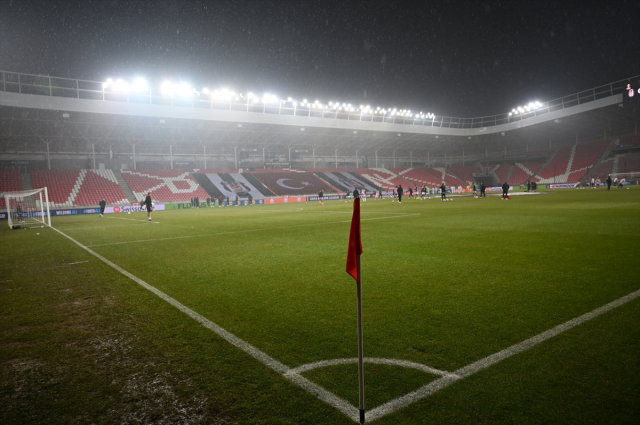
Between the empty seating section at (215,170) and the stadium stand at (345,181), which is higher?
the empty seating section at (215,170)

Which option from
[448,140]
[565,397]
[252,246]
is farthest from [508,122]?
[565,397]

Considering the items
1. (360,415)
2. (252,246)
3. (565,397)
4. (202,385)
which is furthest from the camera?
(252,246)

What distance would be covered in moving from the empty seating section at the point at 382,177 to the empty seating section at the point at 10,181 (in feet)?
159

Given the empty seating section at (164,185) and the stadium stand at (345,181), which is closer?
the empty seating section at (164,185)

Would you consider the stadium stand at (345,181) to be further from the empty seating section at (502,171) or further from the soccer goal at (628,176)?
the soccer goal at (628,176)

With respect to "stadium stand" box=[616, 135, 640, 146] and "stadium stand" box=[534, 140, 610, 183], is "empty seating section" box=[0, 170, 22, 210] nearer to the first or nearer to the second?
"stadium stand" box=[534, 140, 610, 183]

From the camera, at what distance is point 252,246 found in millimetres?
11047

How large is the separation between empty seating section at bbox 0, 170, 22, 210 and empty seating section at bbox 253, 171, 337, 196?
28527 millimetres

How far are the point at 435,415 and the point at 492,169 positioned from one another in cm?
8097

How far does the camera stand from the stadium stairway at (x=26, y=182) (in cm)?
3829

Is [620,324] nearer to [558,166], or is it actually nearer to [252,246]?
[252,246]

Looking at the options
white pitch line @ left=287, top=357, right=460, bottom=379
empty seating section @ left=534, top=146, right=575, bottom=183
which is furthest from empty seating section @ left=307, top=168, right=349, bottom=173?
white pitch line @ left=287, top=357, right=460, bottom=379

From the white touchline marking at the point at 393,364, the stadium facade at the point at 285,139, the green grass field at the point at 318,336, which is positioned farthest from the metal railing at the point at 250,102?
the white touchline marking at the point at 393,364

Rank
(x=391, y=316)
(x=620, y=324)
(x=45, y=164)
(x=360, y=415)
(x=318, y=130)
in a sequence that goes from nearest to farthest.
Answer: (x=360, y=415), (x=620, y=324), (x=391, y=316), (x=45, y=164), (x=318, y=130)
